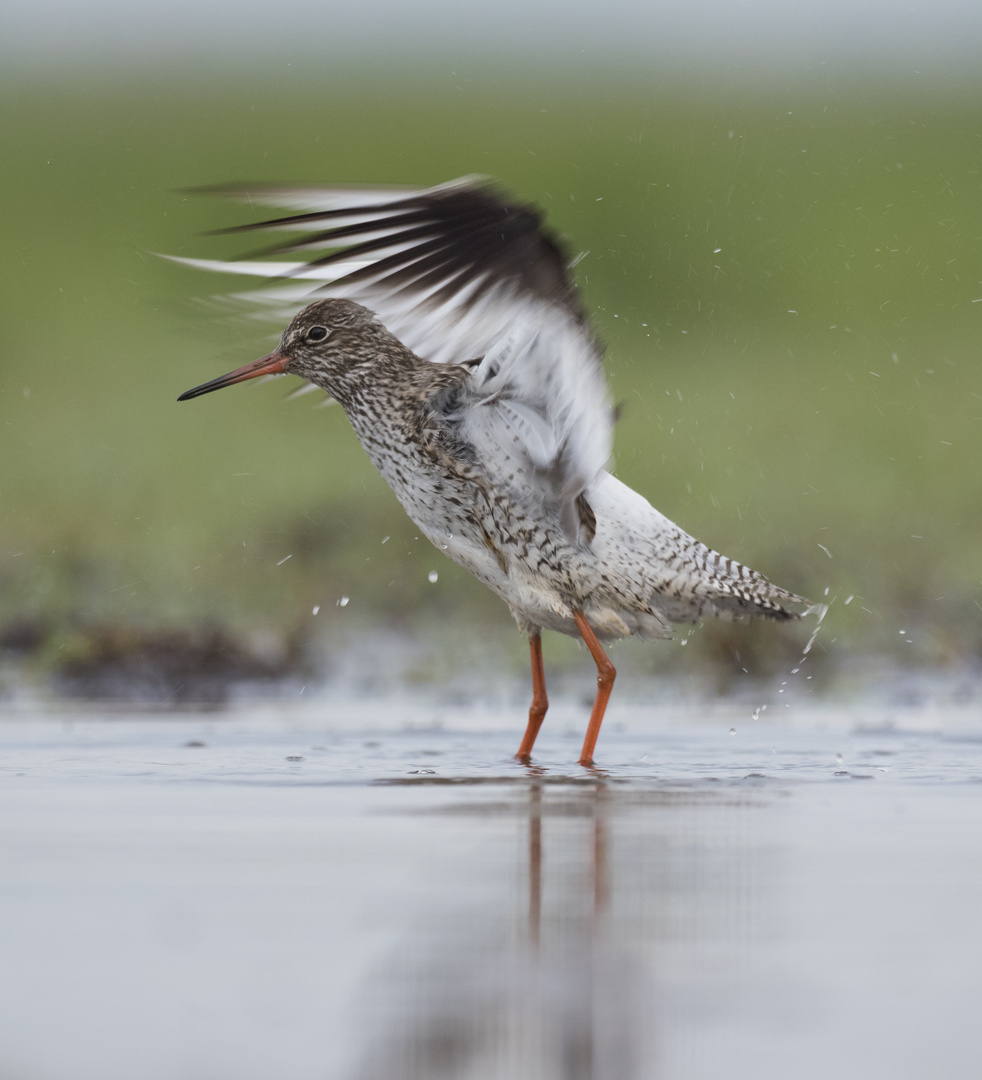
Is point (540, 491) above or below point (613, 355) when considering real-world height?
below

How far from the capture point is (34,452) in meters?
10.4

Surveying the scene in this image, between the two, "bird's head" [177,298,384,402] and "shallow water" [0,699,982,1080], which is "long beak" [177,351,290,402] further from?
"shallow water" [0,699,982,1080]

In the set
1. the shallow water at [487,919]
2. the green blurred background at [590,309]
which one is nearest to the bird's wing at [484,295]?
the green blurred background at [590,309]

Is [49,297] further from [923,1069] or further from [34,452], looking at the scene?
[923,1069]

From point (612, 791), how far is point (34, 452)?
267 inches

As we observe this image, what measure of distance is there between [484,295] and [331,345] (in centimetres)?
71

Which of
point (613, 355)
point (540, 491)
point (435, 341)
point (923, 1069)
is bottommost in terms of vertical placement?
point (923, 1069)

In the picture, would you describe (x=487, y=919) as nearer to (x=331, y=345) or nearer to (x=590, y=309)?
(x=331, y=345)

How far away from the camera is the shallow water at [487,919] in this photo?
2170 millimetres

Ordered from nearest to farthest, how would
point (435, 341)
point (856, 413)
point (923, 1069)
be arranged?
point (923, 1069) → point (435, 341) → point (856, 413)

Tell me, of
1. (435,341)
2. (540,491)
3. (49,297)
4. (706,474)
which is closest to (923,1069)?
(540,491)

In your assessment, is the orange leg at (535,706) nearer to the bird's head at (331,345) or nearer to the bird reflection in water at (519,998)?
the bird's head at (331,345)

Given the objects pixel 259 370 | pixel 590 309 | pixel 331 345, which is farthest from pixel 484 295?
pixel 590 309

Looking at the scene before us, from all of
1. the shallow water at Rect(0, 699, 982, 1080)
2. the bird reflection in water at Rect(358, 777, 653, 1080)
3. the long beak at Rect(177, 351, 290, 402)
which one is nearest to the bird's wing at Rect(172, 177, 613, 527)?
the long beak at Rect(177, 351, 290, 402)
